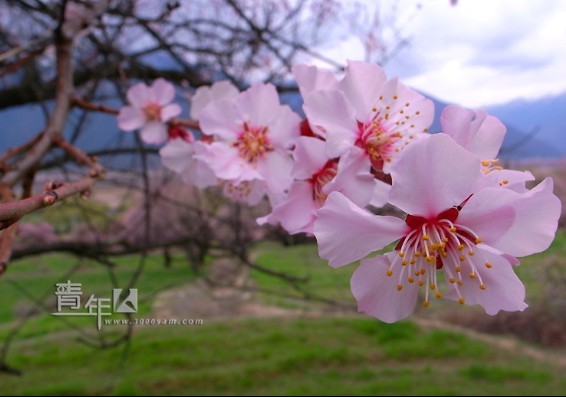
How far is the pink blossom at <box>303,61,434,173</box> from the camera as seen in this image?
0.53 meters

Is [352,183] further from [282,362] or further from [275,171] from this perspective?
[282,362]

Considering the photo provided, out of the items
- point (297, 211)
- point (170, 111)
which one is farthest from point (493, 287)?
point (170, 111)

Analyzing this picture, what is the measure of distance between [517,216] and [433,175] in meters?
0.08

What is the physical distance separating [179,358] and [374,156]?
3.86 meters

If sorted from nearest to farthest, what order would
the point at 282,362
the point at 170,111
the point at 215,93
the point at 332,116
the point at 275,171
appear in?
the point at 332,116, the point at 275,171, the point at 215,93, the point at 170,111, the point at 282,362

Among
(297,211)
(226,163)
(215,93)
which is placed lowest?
(297,211)

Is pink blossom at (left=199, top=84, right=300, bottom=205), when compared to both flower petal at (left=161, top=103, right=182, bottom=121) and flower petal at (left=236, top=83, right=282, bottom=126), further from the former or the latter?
flower petal at (left=161, top=103, right=182, bottom=121)

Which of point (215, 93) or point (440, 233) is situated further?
point (215, 93)

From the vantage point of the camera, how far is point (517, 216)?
0.42m

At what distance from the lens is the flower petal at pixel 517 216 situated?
1.35ft

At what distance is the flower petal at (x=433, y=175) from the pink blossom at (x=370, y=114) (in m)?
0.08

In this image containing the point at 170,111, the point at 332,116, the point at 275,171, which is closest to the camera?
the point at 332,116

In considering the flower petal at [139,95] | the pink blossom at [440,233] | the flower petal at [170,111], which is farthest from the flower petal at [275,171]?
the flower petal at [139,95]

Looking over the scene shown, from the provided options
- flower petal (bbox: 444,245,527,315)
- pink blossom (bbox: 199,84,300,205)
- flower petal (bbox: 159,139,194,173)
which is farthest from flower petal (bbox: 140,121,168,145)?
flower petal (bbox: 444,245,527,315)
